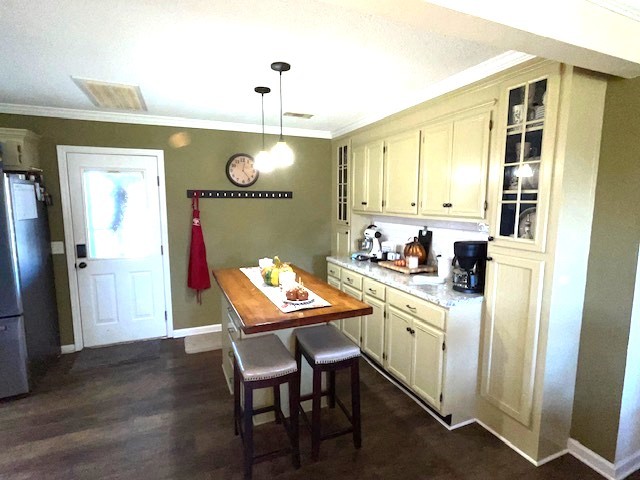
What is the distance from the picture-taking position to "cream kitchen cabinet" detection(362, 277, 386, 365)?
9.52 ft

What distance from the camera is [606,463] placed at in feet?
6.34

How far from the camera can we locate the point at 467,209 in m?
2.37

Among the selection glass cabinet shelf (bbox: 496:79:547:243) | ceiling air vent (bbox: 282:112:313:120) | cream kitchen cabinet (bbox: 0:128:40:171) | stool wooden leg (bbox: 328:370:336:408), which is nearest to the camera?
glass cabinet shelf (bbox: 496:79:547:243)

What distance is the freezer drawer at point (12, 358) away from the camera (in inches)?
102

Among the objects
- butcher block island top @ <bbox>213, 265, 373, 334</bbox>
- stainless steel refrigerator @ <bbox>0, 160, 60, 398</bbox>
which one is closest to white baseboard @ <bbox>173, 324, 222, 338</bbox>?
stainless steel refrigerator @ <bbox>0, 160, 60, 398</bbox>

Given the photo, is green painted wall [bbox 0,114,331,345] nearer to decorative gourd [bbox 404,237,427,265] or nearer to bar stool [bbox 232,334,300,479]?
decorative gourd [bbox 404,237,427,265]

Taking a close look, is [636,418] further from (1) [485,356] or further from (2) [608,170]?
(2) [608,170]

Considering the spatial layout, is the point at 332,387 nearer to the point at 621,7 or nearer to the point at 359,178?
the point at 359,178

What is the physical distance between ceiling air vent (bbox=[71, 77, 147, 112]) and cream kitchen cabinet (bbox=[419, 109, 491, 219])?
91.4 inches

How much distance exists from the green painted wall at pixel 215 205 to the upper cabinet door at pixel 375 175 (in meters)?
0.94

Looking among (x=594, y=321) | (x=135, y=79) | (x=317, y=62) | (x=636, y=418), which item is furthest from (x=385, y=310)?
(x=135, y=79)

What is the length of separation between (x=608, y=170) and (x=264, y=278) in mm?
2246

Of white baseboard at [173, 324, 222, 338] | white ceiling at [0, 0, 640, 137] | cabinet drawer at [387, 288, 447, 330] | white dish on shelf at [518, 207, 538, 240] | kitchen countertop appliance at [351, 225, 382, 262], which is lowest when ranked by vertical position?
white baseboard at [173, 324, 222, 338]

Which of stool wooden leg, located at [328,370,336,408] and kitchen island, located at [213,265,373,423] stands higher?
kitchen island, located at [213,265,373,423]
